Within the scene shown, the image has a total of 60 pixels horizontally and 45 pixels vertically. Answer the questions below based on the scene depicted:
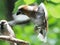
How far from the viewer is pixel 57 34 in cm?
329

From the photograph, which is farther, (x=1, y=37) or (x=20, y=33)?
(x=20, y=33)

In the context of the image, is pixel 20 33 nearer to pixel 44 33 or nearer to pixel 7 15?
pixel 7 15

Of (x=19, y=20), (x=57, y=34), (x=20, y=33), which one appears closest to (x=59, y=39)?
(x=57, y=34)

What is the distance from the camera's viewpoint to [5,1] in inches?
103

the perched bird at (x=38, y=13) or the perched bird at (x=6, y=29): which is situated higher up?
the perched bird at (x=38, y=13)

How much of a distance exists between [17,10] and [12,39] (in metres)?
0.16

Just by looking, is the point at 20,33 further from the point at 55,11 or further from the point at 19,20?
the point at 55,11

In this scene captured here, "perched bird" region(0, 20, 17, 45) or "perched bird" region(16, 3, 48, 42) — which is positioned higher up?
"perched bird" region(16, 3, 48, 42)

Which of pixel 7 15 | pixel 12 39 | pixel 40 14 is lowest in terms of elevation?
pixel 12 39

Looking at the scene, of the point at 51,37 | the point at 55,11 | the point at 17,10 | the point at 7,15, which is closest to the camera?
the point at 17,10

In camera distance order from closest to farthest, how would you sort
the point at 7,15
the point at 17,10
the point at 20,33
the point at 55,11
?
the point at 17,10 → the point at 55,11 → the point at 7,15 → the point at 20,33

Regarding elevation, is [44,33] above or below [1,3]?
below

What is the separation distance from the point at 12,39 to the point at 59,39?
2179 millimetres

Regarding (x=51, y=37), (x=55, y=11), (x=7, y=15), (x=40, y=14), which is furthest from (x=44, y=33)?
(x=51, y=37)
